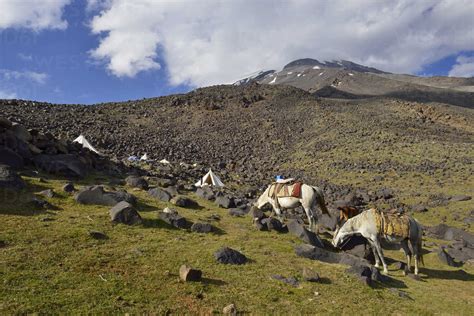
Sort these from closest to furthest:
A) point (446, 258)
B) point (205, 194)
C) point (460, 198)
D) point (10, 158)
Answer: point (446, 258), point (10, 158), point (205, 194), point (460, 198)

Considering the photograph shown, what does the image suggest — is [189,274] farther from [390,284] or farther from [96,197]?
[96,197]

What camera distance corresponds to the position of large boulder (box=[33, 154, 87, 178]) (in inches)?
794

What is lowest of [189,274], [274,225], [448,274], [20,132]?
[448,274]

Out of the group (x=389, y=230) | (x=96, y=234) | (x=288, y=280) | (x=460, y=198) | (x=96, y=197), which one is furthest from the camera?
(x=460, y=198)

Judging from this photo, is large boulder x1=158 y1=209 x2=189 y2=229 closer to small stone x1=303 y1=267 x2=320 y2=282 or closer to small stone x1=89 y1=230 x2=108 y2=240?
small stone x1=89 y1=230 x2=108 y2=240

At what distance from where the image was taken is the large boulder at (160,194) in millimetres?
19156

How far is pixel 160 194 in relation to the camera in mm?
19344

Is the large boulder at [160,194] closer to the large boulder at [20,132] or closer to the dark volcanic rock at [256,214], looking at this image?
the dark volcanic rock at [256,214]

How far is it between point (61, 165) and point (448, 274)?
19.8 m

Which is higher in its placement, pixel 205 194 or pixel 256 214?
pixel 205 194

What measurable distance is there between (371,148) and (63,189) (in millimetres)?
37956

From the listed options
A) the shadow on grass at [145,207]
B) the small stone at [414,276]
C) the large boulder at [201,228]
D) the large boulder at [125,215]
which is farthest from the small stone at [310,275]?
the shadow on grass at [145,207]

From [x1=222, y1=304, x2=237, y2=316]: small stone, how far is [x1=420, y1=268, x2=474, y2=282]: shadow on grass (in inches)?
Result: 385

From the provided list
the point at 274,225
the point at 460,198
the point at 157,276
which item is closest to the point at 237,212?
the point at 274,225
